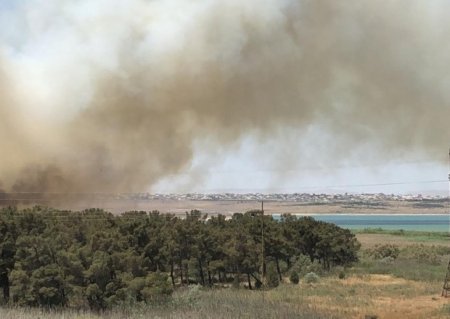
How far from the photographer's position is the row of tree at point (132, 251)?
2625 centimetres

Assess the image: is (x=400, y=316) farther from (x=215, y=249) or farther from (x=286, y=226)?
(x=286, y=226)

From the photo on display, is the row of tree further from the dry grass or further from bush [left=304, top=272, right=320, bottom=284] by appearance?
bush [left=304, top=272, right=320, bottom=284]

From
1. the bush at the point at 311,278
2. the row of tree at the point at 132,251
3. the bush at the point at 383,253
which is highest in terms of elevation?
the row of tree at the point at 132,251

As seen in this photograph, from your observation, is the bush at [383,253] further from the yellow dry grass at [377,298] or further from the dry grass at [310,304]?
the dry grass at [310,304]

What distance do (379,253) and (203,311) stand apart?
154ft

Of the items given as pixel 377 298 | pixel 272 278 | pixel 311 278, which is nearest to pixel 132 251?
pixel 272 278

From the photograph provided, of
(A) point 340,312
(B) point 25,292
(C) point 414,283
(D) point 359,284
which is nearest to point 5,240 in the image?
(B) point 25,292

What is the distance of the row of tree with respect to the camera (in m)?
26.2

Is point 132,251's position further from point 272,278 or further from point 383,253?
point 383,253

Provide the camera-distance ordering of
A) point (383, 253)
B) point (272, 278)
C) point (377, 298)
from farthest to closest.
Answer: point (383, 253), point (272, 278), point (377, 298)

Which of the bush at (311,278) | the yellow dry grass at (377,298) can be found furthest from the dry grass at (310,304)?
the bush at (311,278)

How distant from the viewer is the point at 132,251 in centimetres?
3106

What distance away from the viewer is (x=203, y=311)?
77.3ft

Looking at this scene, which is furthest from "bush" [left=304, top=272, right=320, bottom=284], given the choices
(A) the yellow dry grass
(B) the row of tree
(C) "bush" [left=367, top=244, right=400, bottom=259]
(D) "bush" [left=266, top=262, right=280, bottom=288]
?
(C) "bush" [left=367, top=244, right=400, bottom=259]
